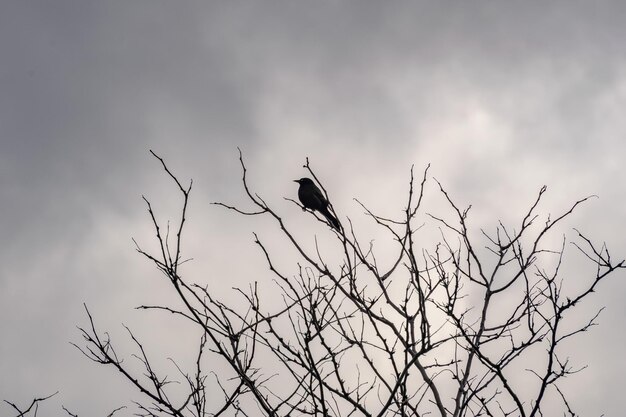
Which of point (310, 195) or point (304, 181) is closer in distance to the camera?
point (310, 195)

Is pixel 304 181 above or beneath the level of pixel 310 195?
above

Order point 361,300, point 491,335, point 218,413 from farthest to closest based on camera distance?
point 491,335
point 361,300
point 218,413

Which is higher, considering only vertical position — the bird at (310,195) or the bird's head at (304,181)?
the bird's head at (304,181)

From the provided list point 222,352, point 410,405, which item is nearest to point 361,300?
point 410,405

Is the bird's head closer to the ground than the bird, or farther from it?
farther from it

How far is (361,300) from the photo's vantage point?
4547 mm

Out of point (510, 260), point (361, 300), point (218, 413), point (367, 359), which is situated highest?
point (510, 260)

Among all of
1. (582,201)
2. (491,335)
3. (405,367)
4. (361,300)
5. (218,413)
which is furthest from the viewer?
(582,201)

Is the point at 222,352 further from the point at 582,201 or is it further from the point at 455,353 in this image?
the point at 582,201

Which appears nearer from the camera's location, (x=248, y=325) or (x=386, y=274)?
(x=248, y=325)

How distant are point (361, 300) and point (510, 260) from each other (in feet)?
5.49

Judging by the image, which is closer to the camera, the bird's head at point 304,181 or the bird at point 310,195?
the bird at point 310,195

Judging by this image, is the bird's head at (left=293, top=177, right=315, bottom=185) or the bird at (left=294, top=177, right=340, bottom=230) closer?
the bird at (left=294, top=177, right=340, bottom=230)

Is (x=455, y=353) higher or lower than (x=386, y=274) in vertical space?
lower
